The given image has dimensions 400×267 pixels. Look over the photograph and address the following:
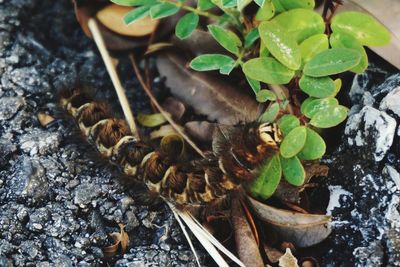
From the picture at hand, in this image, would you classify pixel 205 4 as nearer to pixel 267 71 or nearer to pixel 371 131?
pixel 267 71

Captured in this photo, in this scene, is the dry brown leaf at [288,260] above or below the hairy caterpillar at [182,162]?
below

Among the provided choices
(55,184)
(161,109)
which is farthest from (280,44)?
(55,184)

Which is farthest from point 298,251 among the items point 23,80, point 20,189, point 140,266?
point 23,80

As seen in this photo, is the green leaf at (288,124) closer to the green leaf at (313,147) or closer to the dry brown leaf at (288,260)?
the green leaf at (313,147)

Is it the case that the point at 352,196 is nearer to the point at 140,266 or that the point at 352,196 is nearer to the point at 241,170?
the point at 241,170

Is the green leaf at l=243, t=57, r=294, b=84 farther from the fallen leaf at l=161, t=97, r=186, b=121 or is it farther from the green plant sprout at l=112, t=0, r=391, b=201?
the fallen leaf at l=161, t=97, r=186, b=121

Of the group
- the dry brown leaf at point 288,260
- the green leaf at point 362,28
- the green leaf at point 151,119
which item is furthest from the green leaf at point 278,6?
the dry brown leaf at point 288,260
